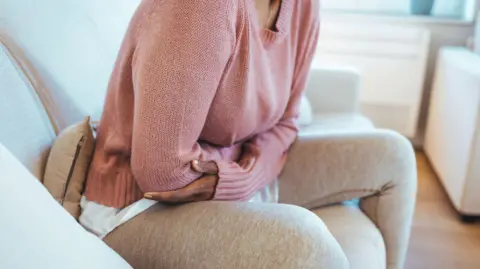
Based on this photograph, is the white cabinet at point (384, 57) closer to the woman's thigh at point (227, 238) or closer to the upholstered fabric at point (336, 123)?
the upholstered fabric at point (336, 123)

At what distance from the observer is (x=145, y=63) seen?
0.74 meters

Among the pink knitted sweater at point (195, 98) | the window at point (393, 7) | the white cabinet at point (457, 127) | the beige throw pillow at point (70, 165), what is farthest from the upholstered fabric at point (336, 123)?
the window at point (393, 7)

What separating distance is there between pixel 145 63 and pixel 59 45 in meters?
0.34

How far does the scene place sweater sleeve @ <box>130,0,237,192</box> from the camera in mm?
737

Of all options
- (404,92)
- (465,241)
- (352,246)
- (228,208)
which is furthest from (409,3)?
(228,208)

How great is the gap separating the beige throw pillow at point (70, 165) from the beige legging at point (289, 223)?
127mm

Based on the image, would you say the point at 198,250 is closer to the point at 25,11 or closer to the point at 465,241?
the point at 25,11

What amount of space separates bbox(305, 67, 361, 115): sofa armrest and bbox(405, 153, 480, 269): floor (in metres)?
0.51

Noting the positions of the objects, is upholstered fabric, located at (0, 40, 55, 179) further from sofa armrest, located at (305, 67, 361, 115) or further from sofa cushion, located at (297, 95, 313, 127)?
sofa armrest, located at (305, 67, 361, 115)

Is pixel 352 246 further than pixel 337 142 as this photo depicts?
No

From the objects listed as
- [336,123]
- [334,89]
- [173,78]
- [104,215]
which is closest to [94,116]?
[104,215]

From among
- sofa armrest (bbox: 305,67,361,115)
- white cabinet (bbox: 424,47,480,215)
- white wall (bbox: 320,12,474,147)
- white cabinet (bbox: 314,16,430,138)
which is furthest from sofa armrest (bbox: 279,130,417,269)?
white wall (bbox: 320,12,474,147)

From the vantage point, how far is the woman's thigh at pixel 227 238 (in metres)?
0.68

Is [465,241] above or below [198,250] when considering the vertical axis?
below
